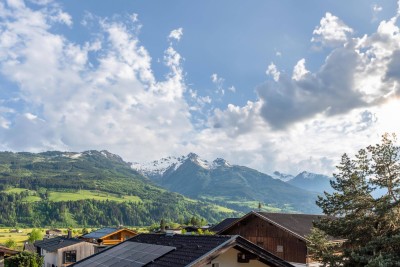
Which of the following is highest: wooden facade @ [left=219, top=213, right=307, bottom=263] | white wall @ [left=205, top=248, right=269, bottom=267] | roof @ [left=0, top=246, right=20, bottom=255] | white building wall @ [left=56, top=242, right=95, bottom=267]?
white wall @ [left=205, top=248, right=269, bottom=267]

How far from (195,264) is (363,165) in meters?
15.3

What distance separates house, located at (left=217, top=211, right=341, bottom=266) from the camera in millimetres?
48938

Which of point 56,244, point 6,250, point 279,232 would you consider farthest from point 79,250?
point 279,232

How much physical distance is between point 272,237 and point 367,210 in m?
28.0

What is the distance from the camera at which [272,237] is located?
171 ft

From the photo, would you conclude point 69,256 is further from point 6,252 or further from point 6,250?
point 6,250

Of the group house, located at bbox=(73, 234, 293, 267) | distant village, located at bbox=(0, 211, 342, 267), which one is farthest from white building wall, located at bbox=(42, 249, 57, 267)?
house, located at bbox=(73, 234, 293, 267)

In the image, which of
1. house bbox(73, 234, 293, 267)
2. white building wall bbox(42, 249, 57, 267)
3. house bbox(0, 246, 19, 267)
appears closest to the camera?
house bbox(73, 234, 293, 267)

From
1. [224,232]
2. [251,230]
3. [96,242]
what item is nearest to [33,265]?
[96,242]

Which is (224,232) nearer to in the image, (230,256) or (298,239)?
(298,239)

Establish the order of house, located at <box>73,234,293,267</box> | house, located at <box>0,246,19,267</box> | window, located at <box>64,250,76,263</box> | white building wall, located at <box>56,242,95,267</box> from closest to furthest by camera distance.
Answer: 1. house, located at <box>73,234,293,267</box>
2. house, located at <box>0,246,19,267</box>
3. white building wall, located at <box>56,242,95,267</box>
4. window, located at <box>64,250,76,263</box>

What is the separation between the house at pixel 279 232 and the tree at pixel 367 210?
2092 cm

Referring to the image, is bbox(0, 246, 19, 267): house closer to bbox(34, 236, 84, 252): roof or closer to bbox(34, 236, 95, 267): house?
bbox(34, 236, 95, 267): house

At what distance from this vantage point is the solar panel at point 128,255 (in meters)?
19.9
